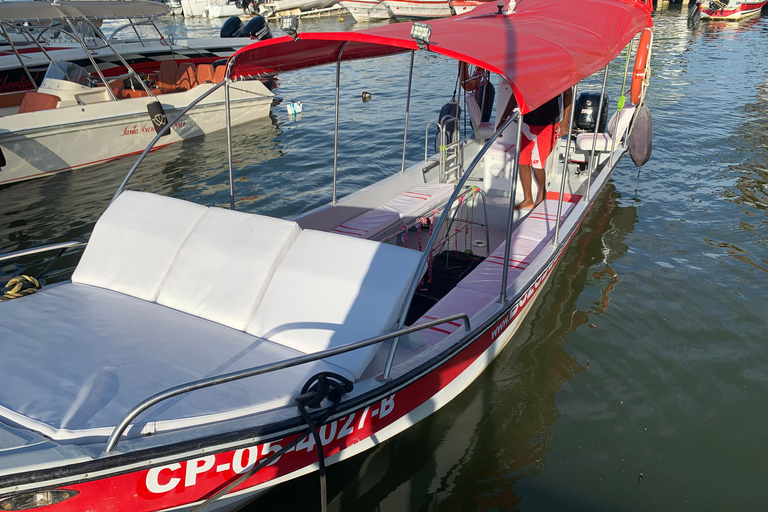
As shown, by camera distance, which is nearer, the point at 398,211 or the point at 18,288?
the point at 18,288

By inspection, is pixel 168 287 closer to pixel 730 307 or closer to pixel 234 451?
pixel 234 451

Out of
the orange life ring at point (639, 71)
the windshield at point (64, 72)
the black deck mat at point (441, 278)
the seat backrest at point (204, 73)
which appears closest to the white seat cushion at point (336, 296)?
the black deck mat at point (441, 278)

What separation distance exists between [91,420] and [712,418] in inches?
193

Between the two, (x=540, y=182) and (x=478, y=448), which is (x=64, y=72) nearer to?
(x=540, y=182)

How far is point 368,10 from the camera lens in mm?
35594

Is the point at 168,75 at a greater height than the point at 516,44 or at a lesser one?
lesser

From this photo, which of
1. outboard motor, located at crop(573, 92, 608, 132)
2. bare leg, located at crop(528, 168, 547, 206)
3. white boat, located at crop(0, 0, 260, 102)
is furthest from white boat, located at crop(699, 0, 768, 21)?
bare leg, located at crop(528, 168, 547, 206)

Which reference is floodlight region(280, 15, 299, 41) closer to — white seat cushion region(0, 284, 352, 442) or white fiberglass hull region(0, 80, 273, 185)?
white seat cushion region(0, 284, 352, 442)

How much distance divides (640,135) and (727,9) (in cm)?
2701

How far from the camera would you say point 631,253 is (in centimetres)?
771

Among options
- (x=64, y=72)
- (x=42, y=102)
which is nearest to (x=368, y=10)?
(x=64, y=72)

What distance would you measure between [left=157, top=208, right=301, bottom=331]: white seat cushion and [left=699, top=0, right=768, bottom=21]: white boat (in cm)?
Result: 3361

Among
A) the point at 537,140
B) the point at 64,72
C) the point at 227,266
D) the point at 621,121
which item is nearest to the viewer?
the point at 227,266

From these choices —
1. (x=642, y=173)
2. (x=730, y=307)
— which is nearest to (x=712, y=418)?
(x=730, y=307)
